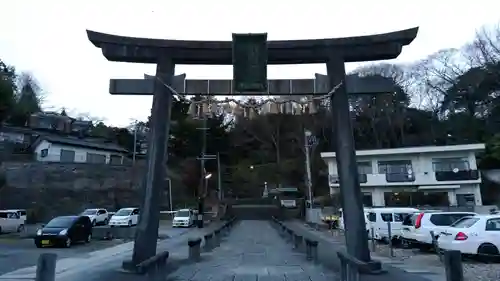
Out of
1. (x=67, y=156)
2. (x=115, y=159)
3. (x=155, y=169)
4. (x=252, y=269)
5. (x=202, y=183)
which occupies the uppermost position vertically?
(x=115, y=159)

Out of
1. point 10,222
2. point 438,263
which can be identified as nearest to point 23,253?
point 10,222

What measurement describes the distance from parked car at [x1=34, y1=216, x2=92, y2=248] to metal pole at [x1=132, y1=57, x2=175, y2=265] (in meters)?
12.2

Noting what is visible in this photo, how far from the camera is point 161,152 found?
10.2 m

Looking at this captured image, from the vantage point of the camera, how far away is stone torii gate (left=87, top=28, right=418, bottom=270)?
391 inches

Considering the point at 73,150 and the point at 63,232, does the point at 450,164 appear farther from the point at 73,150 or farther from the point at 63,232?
the point at 73,150

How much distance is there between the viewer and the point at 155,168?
33.0ft

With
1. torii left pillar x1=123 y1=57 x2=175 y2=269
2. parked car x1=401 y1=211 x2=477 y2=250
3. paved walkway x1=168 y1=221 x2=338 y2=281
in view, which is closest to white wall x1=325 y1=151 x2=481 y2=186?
parked car x1=401 y1=211 x2=477 y2=250

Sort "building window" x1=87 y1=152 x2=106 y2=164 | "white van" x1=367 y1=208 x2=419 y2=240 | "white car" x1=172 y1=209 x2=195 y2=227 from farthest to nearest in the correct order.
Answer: "building window" x1=87 y1=152 x2=106 y2=164 < "white car" x1=172 y1=209 x2=195 y2=227 < "white van" x1=367 y1=208 x2=419 y2=240

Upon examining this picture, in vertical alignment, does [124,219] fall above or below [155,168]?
below

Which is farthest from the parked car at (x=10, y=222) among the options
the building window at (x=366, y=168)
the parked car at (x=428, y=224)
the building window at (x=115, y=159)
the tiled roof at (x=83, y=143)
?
the building window at (x=366, y=168)

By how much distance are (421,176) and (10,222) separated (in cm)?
3669

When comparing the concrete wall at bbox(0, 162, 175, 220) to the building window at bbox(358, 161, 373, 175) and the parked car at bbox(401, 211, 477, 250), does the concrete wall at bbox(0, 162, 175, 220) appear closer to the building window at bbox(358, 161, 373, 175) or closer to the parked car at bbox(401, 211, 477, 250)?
the building window at bbox(358, 161, 373, 175)

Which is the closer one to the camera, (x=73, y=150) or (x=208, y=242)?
(x=208, y=242)

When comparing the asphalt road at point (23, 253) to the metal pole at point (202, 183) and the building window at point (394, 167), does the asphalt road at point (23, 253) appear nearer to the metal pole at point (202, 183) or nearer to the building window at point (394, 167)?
the metal pole at point (202, 183)
